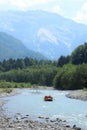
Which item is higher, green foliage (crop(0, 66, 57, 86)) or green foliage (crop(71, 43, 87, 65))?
green foliage (crop(71, 43, 87, 65))

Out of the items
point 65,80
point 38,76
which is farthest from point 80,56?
point 65,80

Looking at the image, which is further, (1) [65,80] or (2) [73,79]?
(1) [65,80]

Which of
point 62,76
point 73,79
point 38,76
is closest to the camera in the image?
point 73,79

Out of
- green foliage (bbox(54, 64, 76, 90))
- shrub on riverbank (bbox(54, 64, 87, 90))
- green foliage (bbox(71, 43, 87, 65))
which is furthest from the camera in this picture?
green foliage (bbox(71, 43, 87, 65))

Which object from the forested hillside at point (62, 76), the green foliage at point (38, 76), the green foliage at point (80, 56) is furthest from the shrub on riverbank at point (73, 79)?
the green foliage at point (80, 56)

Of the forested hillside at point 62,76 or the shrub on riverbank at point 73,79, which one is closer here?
the shrub on riverbank at point 73,79

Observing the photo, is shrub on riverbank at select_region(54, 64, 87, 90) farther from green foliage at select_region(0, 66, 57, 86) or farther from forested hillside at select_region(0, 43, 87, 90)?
green foliage at select_region(0, 66, 57, 86)

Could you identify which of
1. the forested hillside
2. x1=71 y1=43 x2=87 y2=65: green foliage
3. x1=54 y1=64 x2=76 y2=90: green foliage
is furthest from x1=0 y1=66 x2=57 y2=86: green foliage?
x1=54 y1=64 x2=76 y2=90: green foliage

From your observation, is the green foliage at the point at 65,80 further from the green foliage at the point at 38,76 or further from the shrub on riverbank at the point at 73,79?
the green foliage at the point at 38,76

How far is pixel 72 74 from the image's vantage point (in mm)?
135875

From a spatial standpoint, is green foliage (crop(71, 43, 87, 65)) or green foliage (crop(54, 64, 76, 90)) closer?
green foliage (crop(54, 64, 76, 90))

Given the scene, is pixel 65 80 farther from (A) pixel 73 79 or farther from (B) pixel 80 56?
(B) pixel 80 56

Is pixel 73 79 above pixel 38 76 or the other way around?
the other way around

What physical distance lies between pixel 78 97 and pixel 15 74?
11227cm
